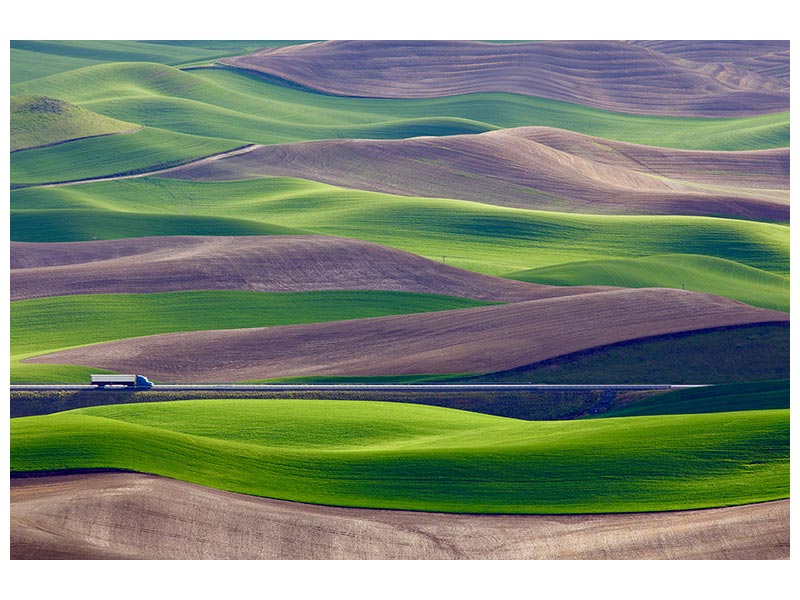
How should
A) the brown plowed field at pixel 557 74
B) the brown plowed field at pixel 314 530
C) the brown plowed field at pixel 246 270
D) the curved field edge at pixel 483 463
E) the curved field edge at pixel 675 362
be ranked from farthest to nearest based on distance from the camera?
the brown plowed field at pixel 557 74, the brown plowed field at pixel 246 270, the curved field edge at pixel 675 362, the curved field edge at pixel 483 463, the brown plowed field at pixel 314 530

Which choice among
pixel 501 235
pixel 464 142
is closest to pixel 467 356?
pixel 501 235

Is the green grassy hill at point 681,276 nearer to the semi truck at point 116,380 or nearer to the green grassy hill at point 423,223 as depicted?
the green grassy hill at point 423,223

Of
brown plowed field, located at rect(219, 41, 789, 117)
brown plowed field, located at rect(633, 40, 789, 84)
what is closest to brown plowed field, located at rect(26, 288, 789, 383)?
brown plowed field, located at rect(219, 41, 789, 117)

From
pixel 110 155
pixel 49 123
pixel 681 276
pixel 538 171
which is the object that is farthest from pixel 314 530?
pixel 49 123

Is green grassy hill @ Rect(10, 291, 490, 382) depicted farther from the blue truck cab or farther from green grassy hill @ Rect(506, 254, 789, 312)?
the blue truck cab

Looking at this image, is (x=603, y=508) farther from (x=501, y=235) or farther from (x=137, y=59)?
(x=137, y=59)

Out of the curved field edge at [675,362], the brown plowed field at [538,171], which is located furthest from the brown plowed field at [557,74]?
the curved field edge at [675,362]
